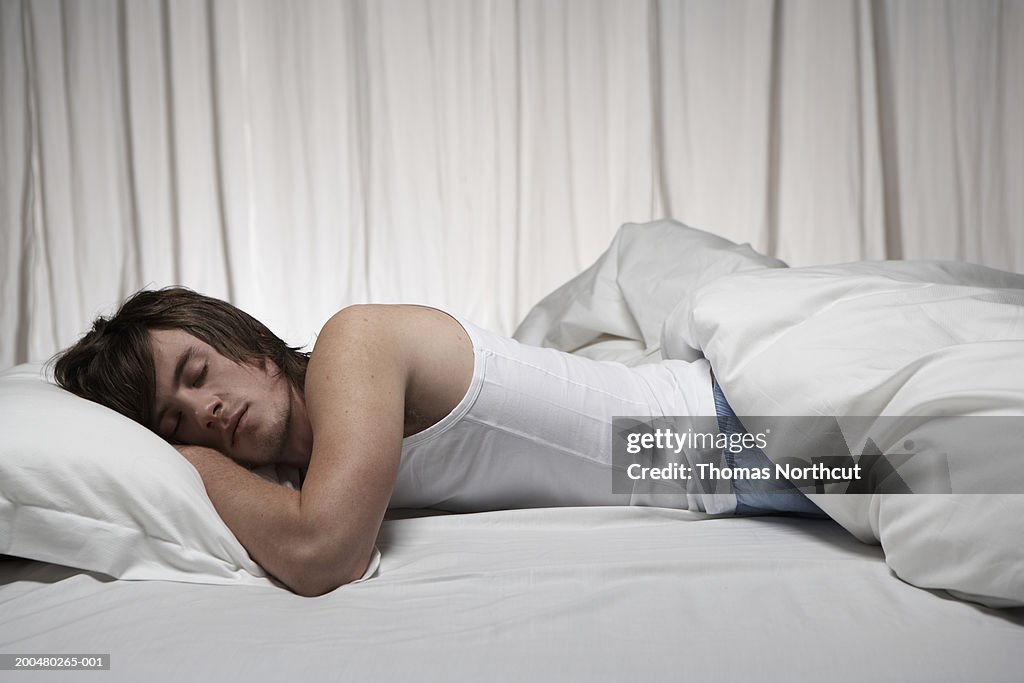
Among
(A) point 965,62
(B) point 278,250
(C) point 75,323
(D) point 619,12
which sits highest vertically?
(D) point 619,12

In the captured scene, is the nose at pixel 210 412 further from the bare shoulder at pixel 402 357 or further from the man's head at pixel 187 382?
the bare shoulder at pixel 402 357

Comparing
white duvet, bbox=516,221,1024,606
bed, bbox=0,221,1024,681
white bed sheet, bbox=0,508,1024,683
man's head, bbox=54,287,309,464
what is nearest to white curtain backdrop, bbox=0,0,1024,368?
white duvet, bbox=516,221,1024,606

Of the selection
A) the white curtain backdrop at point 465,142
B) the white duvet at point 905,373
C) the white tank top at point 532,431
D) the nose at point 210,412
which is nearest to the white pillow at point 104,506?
Result: the nose at point 210,412

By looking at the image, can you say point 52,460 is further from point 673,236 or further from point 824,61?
point 824,61

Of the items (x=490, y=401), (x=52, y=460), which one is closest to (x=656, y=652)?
(x=490, y=401)

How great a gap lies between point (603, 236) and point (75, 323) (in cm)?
201

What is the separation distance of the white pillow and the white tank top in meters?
0.30

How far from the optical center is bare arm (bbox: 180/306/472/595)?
0.97 metres

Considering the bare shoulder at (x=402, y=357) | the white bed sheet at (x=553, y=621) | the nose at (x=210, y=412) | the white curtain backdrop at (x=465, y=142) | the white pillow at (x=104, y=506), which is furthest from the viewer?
the white curtain backdrop at (x=465, y=142)

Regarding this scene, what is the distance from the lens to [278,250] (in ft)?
11.2

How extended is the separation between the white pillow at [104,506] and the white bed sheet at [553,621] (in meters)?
0.03

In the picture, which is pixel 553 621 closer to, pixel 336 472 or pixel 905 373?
pixel 336 472

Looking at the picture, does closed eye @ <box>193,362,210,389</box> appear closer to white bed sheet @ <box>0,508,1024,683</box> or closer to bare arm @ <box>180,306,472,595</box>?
bare arm @ <box>180,306,472,595</box>

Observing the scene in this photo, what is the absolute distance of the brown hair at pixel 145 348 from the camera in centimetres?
121
